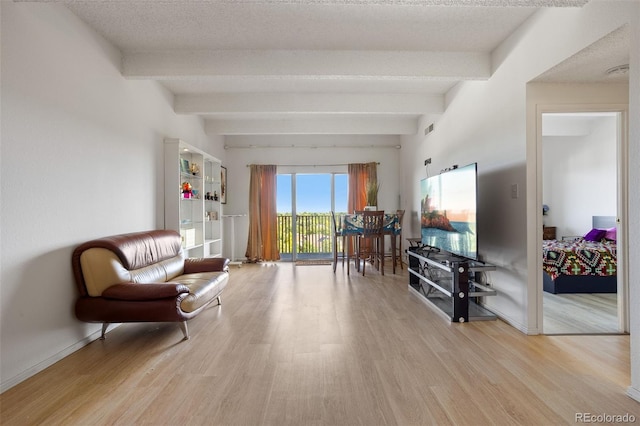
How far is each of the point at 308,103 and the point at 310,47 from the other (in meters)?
1.31

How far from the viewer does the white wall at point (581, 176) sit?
5711mm

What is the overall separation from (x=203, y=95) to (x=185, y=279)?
258cm

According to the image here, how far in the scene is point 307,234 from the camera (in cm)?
730

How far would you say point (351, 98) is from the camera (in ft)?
15.0

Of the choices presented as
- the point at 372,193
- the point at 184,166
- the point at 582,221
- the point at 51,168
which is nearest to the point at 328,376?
the point at 51,168

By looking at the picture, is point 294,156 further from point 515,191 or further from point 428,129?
point 515,191

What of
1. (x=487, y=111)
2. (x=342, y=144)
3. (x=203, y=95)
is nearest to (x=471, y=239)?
(x=487, y=111)

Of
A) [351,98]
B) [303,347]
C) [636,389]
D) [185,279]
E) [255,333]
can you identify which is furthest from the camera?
[351,98]

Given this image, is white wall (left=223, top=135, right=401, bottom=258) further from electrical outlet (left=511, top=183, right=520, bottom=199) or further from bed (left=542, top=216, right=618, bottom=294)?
electrical outlet (left=511, top=183, right=520, bottom=199)

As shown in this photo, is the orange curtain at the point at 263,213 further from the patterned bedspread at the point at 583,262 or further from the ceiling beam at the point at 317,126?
the patterned bedspread at the point at 583,262

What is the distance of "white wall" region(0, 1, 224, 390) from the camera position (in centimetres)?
208

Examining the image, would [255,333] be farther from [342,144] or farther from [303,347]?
[342,144]

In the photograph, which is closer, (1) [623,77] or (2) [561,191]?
(1) [623,77]

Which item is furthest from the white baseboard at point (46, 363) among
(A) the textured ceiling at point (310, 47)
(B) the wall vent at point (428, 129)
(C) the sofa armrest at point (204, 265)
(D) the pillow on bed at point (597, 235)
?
(D) the pillow on bed at point (597, 235)
